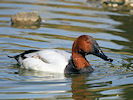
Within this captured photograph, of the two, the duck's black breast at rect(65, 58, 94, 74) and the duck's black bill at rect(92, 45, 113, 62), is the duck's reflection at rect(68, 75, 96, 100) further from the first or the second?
the duck's black bill at rect(92, 45, 113, 62)

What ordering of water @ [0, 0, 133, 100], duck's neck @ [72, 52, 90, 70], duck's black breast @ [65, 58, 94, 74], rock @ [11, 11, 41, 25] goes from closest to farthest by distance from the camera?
1. water @ [0, 0, 133, 100]
2. duck's black breast @ [65, 58, 94, 74]
3. duck's neck @ [72, 52, 90, 70]
4. rock @ [11, 11, 41, 25]

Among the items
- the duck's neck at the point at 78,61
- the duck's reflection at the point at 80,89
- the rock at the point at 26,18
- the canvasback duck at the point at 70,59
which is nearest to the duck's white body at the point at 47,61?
the canvasback duck at the point at 70,59

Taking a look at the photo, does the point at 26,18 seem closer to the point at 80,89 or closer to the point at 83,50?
the point at 83,50

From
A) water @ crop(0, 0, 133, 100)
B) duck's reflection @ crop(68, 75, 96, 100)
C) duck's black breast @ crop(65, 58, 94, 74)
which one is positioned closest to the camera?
duck's reflection @ crop(68, 75, 96, 100)

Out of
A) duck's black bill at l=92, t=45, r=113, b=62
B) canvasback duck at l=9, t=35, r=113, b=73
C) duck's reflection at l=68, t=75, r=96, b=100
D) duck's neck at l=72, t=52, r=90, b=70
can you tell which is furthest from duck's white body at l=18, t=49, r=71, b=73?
duck's black bill at l=92, t=45, r=113, b=62

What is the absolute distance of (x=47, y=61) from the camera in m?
9.67

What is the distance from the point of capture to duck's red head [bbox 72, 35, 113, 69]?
952cm

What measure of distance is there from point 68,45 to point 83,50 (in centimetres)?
222

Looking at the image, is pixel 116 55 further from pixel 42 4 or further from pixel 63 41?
pixel 42 4

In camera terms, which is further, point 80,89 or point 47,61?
point 47,61

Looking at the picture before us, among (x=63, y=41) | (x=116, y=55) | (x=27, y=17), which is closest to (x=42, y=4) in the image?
(x=27, y=17)

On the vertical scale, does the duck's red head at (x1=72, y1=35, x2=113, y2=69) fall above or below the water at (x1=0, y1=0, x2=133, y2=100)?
above

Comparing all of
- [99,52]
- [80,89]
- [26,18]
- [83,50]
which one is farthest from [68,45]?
[80,89]

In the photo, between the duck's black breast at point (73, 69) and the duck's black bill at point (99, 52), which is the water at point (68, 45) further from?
the duck's black bill at point (99, 52)
